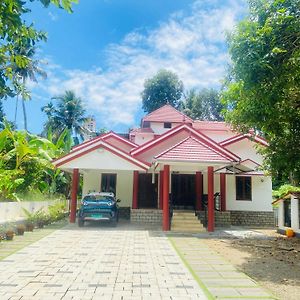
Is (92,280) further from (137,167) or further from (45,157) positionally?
(45,157)

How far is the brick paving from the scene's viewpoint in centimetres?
575

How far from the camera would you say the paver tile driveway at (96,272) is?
5613 mm

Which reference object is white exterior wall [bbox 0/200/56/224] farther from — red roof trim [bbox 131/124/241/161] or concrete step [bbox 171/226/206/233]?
concrete step [bbox 171/226/206/233]

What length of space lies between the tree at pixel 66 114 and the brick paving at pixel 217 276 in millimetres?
31828

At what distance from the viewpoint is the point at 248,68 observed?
8.82m

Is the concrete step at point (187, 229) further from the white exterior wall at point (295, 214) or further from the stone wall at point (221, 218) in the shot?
the white exterior wall at point (295, 214)

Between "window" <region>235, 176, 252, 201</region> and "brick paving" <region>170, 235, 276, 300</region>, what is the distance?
11.1 meters

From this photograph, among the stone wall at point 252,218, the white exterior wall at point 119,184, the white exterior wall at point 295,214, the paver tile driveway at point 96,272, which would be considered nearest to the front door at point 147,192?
the white exterior wall at point 119,184

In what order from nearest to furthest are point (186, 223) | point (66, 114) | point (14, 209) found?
point (14, 209), point (186, 223), point (66, 114)

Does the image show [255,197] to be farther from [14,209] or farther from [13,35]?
[13,35]

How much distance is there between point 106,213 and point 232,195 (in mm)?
9580

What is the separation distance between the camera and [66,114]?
1569 inches

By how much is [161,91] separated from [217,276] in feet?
155

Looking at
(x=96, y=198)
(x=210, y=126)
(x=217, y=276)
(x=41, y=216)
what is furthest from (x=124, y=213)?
(x=217, y=276)
